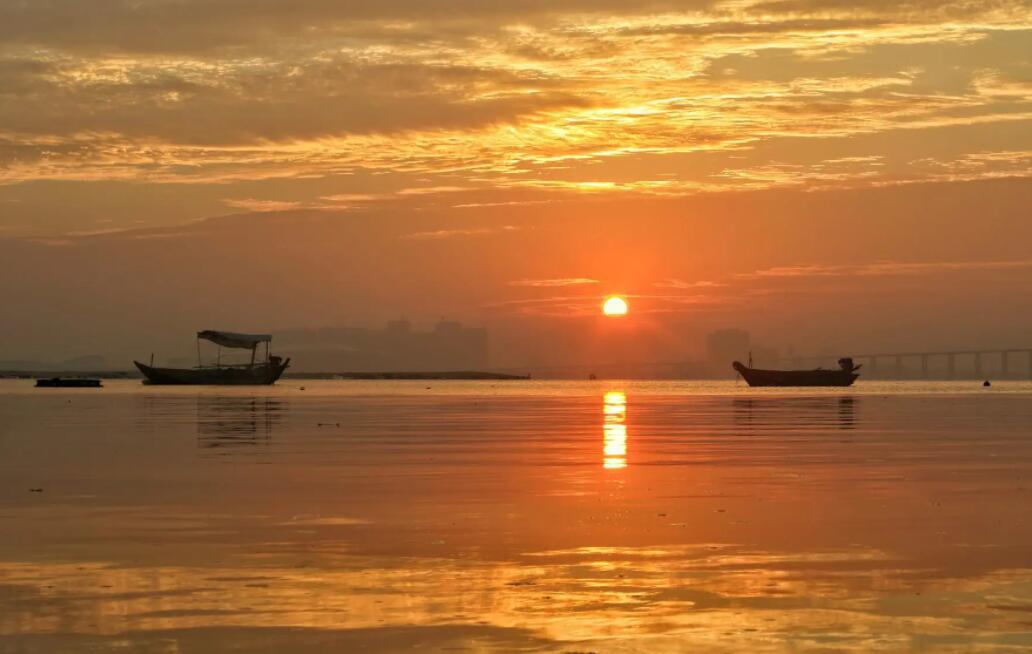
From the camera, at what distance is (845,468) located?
34.4 meters

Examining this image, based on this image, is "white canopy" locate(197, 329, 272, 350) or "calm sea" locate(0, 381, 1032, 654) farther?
"white canopy" locate(197, 329, 272, 350)

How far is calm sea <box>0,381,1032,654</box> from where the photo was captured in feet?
45.2

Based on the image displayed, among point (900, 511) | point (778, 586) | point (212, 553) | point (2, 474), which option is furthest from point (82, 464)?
point (778, 586)

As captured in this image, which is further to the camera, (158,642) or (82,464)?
(82,464)

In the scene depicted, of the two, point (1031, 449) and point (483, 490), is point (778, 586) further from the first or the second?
point (1031, 449)

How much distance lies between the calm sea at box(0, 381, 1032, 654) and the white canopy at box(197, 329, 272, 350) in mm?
139381

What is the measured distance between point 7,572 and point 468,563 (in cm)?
542

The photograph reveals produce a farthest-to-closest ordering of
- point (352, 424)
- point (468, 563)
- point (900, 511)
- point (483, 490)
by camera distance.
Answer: point (352, 424) < point (483, 490) < point (900, 511) < point (468, 563)

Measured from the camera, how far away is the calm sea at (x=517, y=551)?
13773mm

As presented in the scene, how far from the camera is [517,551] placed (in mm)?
19281

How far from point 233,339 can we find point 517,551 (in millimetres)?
167904

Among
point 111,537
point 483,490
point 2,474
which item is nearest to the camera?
point 111,537

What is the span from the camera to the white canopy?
178 metres

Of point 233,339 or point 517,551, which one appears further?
point 233,339
